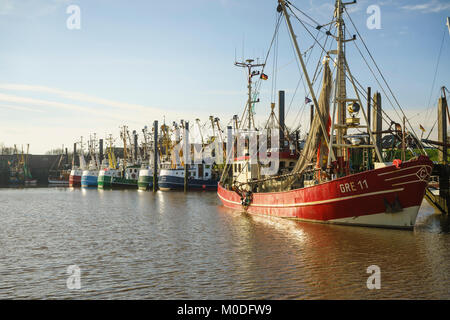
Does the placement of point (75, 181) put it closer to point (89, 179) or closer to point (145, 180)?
point (89, 179)

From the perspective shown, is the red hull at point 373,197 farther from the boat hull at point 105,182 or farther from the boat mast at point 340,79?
the boat hull at point 105,182

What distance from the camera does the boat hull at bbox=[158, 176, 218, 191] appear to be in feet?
226

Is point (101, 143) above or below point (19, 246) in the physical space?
above

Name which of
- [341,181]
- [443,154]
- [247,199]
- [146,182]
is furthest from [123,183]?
[341,181]

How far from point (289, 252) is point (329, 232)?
189 inches

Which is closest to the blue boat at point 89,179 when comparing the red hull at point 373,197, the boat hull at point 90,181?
the boat hull at point 90,181

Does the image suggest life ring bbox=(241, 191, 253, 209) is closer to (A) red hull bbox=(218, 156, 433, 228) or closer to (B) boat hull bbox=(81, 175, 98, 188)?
(A) red hull bbox=(218, 156, 433, 228)

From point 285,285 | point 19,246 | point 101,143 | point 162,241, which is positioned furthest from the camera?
point 101,143

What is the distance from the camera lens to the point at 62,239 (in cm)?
2081

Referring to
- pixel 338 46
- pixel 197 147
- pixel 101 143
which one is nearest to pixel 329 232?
pixel 338 46

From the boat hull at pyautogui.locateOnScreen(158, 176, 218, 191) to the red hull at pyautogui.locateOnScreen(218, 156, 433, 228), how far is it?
152 feet

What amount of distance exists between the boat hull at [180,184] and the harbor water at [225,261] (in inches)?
1693

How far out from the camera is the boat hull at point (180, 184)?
68.8 meters
